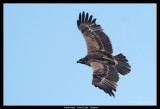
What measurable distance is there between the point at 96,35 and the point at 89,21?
0.69 meters

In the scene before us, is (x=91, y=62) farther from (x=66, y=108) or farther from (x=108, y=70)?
(x=66, y=108)

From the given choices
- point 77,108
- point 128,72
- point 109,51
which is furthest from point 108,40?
point 77,108

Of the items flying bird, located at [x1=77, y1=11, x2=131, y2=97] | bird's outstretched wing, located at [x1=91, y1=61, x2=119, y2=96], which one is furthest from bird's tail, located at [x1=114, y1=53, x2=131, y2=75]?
bird's outstretched wing, located at [x1=91, y1=61, x2=119, y2=96]

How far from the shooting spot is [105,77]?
12.3m

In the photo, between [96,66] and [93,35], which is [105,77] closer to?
[96,66]

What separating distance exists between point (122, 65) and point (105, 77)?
3.85 ft

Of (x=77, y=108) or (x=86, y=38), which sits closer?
(x=77, y=108)

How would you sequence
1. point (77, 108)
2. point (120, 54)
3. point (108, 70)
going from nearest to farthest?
1. point (77, 108)
2. point (108, 70)
3. point (120, 54)

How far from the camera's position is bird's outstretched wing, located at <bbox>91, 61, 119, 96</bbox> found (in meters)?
12.0

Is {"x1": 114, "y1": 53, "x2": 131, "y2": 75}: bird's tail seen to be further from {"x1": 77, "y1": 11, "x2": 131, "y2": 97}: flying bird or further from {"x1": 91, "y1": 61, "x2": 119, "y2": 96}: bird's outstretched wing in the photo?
{"x1": 91, "y1": 61, "x2": 119, "y2": 96}: bird's outstretched wing

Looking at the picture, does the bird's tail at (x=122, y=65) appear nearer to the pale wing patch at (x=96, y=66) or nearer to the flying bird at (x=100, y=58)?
the flying bird at (x=100, y=58)

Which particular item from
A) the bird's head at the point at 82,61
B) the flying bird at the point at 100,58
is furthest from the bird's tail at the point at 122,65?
the bird's head at the point at 82,61

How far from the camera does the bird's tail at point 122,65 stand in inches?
516

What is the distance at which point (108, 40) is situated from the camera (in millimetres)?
12898
